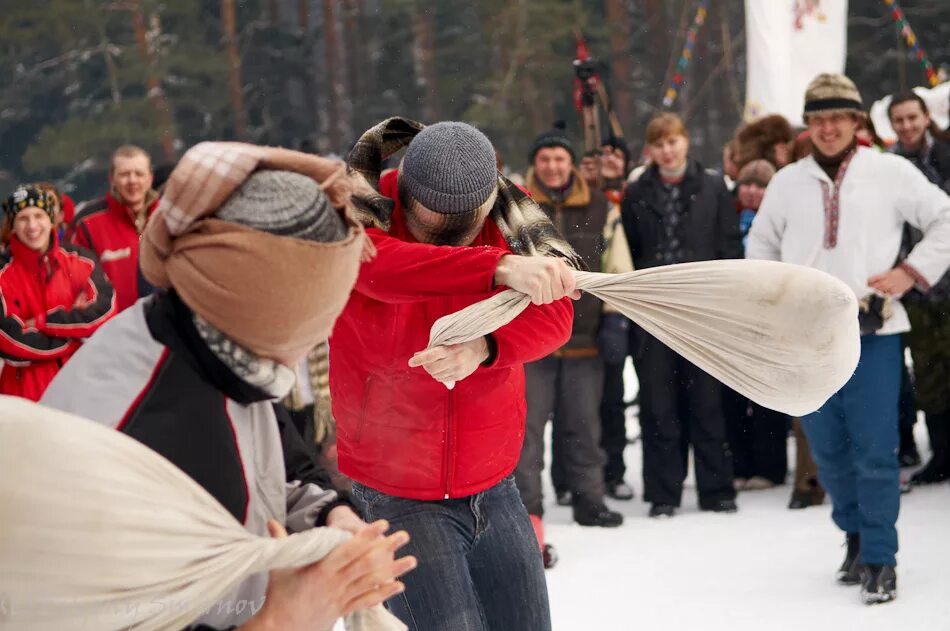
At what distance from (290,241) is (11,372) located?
4430 mm

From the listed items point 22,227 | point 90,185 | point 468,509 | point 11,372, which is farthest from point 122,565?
point 90,185

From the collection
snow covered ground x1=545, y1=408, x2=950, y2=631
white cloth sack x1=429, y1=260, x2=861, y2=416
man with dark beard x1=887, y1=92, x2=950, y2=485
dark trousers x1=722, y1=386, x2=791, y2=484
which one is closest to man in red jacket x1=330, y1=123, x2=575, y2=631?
white cloth sack x1=429, y1=260, x2=861, y2=416

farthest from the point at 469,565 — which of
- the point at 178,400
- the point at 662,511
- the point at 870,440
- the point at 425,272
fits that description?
the point at 662,511

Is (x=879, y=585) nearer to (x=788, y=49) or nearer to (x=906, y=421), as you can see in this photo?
(x=906, y=421)

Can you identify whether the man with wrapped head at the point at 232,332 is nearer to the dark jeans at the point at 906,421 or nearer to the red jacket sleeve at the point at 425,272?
the red jacket sleeve at the point at 425,272

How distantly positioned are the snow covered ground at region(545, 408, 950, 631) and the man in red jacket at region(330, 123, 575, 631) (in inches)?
89.9

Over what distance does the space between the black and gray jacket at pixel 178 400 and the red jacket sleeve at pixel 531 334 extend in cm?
101

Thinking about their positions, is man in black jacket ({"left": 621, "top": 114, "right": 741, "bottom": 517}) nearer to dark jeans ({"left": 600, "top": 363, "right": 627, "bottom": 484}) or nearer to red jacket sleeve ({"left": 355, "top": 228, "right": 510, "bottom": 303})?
dark jeans ({"left": 600, "top": 363, "right": 627, "bottom": 484})

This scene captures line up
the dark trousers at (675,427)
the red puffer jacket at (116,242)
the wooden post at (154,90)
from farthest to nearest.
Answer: the wooden post at (154,90), the dark trousers at (675,427), the red puffer jacket at (116,242)

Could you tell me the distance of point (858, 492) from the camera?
498 cm

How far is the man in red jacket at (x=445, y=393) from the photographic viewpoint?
2664 mm

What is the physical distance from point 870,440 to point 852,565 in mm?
624

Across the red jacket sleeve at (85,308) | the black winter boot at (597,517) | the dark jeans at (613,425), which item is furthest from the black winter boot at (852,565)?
the red jacket sleeve at (85,308)

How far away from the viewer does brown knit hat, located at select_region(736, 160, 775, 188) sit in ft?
22.6
